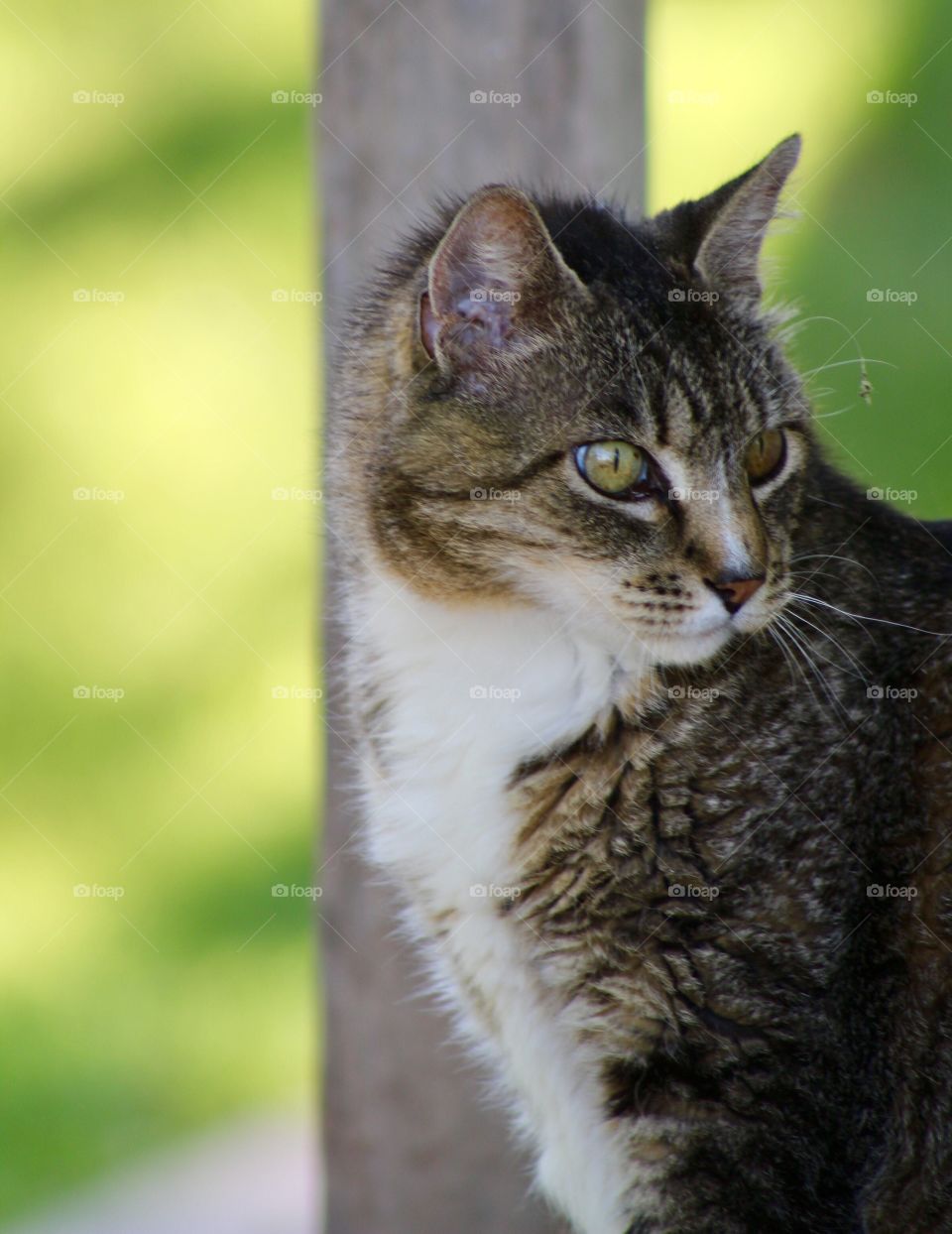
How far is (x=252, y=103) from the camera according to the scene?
461 cm

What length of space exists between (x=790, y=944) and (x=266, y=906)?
3.00 m

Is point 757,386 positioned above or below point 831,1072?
above

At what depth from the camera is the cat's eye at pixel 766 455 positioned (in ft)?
7.34

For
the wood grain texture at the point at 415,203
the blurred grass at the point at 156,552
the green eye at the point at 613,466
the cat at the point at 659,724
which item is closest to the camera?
the cat at the point at 659,724

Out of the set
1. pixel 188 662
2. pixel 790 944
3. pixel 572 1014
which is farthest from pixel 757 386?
pixel 188 662

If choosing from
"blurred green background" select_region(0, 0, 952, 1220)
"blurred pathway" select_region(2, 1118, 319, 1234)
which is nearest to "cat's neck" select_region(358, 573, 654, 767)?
"blurred green background" select_region(0, 0, 952, 1220)

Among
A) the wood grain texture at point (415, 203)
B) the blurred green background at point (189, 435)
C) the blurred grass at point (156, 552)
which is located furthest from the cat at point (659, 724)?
the blurred grass at point (156, 552)

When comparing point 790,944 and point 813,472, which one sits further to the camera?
point 813,472

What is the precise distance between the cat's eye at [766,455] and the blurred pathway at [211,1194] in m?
2.53

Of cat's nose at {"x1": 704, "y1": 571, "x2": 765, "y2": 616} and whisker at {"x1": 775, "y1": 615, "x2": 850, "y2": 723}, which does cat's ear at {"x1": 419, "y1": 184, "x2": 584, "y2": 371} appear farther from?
whisker at {"x1": 775, "y1": 615, "x2": 850, "y2": 723}

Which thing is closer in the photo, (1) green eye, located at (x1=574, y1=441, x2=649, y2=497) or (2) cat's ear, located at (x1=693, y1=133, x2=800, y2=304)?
(1) green eye, located at (x1=574, y1=441, x2=649, y2=497)

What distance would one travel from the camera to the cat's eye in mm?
2236

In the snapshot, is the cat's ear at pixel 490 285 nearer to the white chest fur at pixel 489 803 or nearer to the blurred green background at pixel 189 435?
the white chest fur at pixel 489 803

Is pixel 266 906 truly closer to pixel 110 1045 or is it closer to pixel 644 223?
pixel 110 1045
